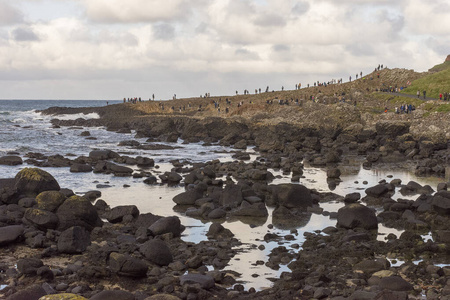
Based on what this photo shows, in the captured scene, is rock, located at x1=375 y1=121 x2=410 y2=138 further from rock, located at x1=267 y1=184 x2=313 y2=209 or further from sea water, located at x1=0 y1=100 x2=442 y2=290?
rock, located at x1=267 y1=184 x2=313 y2=209

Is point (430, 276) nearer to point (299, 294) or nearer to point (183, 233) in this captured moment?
point (299, 294)

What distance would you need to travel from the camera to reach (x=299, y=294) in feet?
48.6

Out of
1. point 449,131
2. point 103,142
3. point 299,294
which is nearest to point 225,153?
point 103,142

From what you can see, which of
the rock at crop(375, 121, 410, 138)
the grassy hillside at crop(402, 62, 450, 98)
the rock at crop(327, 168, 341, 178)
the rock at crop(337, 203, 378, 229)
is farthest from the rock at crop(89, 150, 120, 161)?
the grassy hillside at crop(402, 62, 450, 98)

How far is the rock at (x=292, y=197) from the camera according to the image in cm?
2788

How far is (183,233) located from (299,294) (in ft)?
28.4

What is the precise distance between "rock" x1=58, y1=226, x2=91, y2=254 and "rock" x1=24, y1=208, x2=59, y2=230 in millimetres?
2385

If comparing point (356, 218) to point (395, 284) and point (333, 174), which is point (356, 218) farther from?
point (333, 174)

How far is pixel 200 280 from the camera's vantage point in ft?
50.7

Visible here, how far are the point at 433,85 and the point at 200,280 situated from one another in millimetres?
88985

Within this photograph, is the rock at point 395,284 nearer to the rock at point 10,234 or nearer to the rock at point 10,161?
the rock at point 10,234

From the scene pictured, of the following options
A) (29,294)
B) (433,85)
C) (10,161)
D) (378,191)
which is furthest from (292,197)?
(433,85)

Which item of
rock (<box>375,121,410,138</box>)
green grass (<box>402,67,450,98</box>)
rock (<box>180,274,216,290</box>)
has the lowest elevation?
rock (<box>180,274,216,290</box>)

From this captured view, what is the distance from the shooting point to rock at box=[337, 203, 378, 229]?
→ 75.5 ft
